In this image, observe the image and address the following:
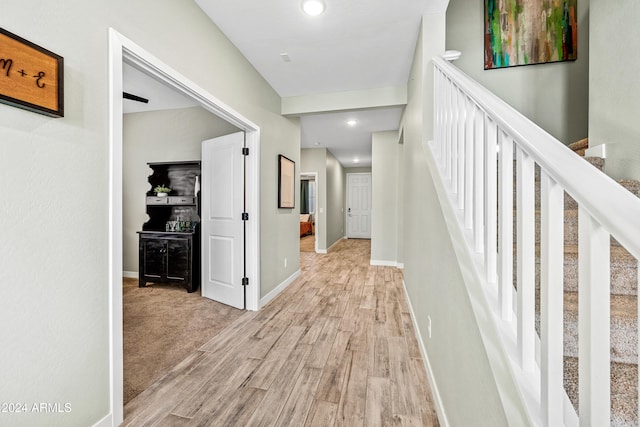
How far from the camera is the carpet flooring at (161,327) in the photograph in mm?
1924

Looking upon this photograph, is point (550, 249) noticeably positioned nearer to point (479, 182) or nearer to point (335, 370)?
point (479, 182)

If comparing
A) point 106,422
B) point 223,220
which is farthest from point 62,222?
point 223,220

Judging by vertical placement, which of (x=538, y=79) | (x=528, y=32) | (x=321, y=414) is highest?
(x=528, y=32)

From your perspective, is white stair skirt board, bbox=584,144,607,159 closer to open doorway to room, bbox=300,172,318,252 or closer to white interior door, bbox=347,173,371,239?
open doorway to room, bbox=300,172,318,252

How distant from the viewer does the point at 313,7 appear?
6.65ft

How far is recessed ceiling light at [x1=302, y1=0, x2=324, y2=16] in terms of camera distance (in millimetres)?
1984

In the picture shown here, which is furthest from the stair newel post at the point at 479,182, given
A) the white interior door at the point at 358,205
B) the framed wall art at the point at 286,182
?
the white interior door at the point at 358,205

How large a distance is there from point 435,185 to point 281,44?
6.50 ft

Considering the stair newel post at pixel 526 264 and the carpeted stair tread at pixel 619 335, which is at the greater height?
the stair newel post at pixel 526 264

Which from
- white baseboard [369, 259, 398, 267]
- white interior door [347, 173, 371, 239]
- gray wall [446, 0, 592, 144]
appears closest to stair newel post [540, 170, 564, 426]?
gray wall [446, 0, 592, 144]

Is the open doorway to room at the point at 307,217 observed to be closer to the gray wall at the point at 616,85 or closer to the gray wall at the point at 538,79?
the gray wall at the point at 538,79

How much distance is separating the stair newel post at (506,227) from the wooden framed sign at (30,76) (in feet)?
5.45

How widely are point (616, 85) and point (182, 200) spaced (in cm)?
450

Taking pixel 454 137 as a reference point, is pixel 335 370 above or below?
below
